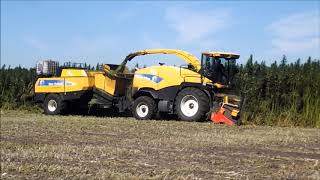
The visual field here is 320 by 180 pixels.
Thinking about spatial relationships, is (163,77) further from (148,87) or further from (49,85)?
(49,85)

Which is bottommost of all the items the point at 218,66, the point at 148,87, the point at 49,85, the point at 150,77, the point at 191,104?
the point at 191,104

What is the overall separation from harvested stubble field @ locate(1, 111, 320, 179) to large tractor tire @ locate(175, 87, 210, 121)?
2.42 metres

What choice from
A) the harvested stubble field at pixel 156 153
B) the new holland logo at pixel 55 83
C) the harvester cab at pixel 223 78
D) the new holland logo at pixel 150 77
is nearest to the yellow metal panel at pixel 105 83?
the new holland logo at pixel 55 83

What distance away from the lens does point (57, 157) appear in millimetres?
8555

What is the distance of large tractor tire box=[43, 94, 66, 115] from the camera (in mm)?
20172

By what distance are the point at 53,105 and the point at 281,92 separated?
9.04m

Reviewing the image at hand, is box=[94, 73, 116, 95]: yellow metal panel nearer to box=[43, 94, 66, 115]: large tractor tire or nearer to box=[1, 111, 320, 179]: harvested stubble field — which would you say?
box=[43, 94, 66, 115]: large tractor tire

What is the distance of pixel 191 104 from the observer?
17.0 m

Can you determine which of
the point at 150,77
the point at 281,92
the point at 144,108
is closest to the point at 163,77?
the point at 150,77

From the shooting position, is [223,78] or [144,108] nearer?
[223,78]

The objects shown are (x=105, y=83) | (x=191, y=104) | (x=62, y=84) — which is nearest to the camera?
(x=191, y=104)

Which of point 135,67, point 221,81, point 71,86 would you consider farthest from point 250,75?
point 71,86

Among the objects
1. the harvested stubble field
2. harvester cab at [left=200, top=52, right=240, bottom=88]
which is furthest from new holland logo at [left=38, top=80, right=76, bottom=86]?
the harvested stubble field

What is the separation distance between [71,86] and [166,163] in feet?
40.9
